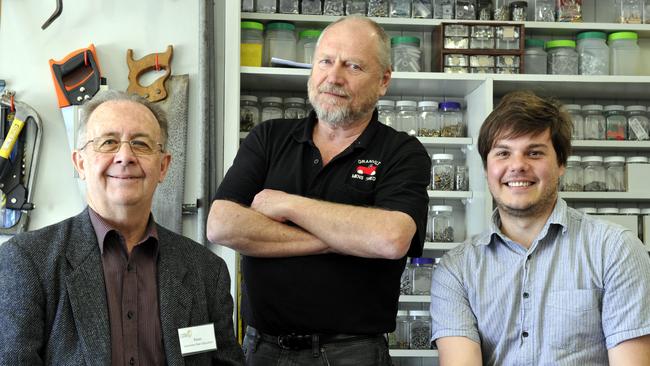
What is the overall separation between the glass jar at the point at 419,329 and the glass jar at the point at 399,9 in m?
1.32

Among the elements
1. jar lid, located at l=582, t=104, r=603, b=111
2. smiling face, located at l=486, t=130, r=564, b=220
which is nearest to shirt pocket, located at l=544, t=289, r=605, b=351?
smiling face, located at l=486, t=130, r=564, b=220

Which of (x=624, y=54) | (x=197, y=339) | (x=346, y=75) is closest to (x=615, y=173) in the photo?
(x=624, y=54)

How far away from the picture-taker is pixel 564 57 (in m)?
3.44

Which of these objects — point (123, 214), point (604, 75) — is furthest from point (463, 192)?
point (123, 214)

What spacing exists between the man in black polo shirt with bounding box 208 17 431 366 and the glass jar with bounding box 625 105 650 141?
1.84 meters

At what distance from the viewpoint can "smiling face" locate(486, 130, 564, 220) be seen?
2.01 m

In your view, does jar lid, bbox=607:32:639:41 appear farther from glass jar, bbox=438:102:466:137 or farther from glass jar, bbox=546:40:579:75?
glass jar, bbox=438:102:466:137

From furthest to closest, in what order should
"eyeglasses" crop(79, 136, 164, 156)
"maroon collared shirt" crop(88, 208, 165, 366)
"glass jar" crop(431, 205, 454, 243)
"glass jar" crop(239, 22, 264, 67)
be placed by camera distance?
"glass jar" crop(431, 205, 454, 243)
"glass jar" crop(239, 22, 264, 67)
"eyeglasses" crop(79, 136, 164, 156)
"maroon collared shirt" crop(88, 208, 165, 366)

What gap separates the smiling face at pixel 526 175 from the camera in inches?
79.3

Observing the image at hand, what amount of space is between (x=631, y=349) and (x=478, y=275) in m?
0.42

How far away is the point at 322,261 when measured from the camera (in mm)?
1857

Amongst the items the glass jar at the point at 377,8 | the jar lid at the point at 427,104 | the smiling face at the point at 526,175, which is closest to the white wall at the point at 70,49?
the glass jar at the point at 377,8

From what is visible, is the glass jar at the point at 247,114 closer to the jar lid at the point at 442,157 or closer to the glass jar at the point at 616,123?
the jar lid at the point at 442,157

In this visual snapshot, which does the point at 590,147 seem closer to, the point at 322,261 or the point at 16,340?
the point at 322,261
